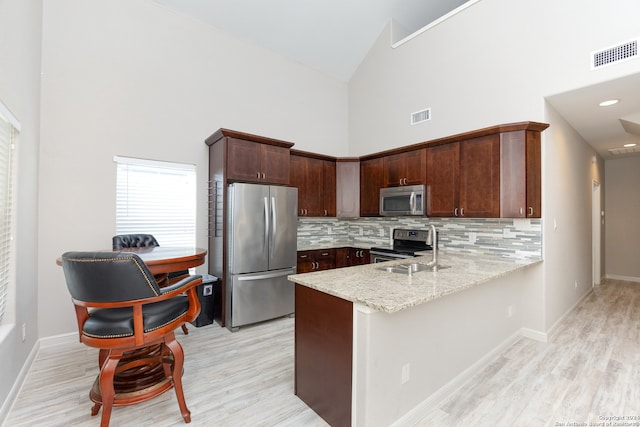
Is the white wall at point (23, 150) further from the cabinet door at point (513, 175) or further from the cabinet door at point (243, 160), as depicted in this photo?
the cabinet door at point (513, 175)

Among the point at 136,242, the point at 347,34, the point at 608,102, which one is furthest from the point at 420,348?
the point at 347,34

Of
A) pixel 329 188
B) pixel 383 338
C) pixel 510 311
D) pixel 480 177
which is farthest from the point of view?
pixel 329 188

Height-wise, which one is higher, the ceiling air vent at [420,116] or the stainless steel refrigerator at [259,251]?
the ceiling air vent at [420,116]

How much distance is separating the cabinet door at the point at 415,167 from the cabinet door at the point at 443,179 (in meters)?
0.07

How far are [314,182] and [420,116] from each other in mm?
1893

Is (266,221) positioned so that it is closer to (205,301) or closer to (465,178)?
(205,301)

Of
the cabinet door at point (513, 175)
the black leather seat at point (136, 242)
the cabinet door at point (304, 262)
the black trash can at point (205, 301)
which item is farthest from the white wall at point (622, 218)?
the black leather seat at point (136, 242)

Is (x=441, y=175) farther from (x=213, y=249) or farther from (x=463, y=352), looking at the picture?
(x=213, y=249)

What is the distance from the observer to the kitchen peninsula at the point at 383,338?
161 cm

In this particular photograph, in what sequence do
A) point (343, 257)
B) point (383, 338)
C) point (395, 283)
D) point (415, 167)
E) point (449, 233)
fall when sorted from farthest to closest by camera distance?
point (343, 257) → point (415, 167) → point (449, 233) → point (395, 283) → point (383, 338)

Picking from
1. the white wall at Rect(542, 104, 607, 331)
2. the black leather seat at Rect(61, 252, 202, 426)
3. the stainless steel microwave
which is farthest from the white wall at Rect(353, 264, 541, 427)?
the stainless steel microwave

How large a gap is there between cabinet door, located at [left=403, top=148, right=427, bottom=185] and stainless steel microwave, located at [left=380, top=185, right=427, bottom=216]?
92mm

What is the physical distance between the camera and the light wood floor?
189cm

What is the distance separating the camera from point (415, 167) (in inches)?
161
